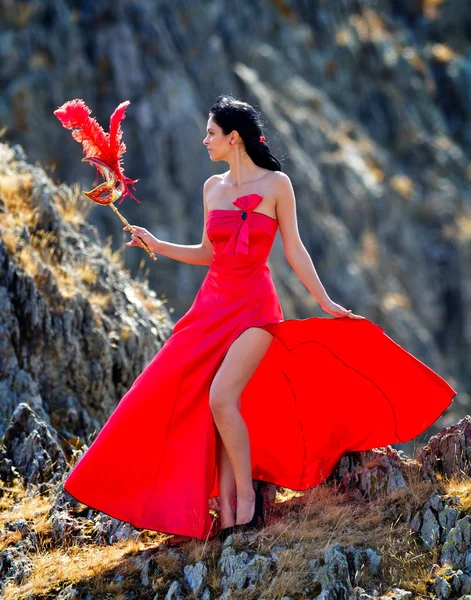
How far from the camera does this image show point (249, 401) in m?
6.22

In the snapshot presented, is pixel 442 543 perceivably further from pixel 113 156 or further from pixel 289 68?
pixel 289 68

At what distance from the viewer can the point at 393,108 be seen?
1278 inches

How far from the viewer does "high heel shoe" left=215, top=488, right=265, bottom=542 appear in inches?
221

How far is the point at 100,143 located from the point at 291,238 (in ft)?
4.38

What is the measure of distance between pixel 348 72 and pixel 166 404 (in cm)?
2755

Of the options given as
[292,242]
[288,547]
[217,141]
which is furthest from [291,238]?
[288,547]

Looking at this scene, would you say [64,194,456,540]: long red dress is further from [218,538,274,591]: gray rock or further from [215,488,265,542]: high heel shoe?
[218,538,274,591]: gray rock

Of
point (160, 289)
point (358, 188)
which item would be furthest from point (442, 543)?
point (358, 188)

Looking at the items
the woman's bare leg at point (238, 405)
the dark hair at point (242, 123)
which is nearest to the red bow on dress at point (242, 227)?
the dark hair at point (242, 123)

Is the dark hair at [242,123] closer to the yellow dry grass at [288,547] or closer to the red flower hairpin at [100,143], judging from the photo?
the red flower hairpin at [100,143]

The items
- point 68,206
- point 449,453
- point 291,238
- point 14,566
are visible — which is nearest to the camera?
point 14,566

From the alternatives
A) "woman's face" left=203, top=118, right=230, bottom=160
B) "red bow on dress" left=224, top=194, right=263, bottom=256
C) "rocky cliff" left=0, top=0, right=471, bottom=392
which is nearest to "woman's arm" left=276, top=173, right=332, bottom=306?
"red bow on dress" left=224, top=194, right=263, bottom=256

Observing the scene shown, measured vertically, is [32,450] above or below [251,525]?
above

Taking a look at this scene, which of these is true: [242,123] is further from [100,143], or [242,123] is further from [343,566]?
[343,566]
